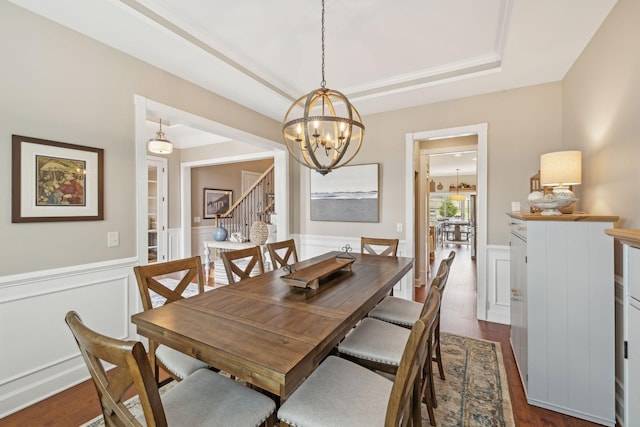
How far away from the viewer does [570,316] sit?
186 cm

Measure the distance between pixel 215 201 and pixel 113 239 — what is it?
4.75 metres

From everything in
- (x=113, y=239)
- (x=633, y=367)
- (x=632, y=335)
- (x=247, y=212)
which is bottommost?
(x=633, y=367)

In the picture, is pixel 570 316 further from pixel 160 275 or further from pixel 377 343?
pixel 160 275

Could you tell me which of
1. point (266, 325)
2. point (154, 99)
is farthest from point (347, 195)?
point (266, 325)

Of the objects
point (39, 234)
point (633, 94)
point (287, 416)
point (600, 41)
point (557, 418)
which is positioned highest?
point (600, 41)

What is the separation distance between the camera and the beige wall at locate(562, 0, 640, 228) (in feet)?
5.82

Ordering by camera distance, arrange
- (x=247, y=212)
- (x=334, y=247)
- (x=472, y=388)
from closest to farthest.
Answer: (x=472, y=388)
(x=334, y=247)
(x=247, y=212)

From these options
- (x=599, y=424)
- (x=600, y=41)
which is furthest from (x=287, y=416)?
(x=600, y=41)

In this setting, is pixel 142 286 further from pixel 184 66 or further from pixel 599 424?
pixel 599 424

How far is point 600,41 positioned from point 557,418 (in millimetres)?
2755

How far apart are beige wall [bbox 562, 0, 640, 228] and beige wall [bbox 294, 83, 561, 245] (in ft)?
1.47

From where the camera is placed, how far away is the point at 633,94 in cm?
178

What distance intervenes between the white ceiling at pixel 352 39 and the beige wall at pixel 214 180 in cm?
373

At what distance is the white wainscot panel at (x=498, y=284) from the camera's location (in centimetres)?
336
